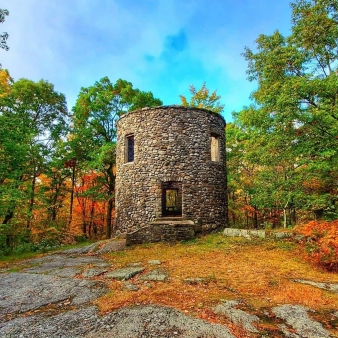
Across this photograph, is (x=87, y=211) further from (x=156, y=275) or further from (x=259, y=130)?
(x=156, y=275)

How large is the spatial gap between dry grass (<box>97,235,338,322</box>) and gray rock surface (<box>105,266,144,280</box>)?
0.25m

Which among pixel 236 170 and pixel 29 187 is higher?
pixel 236 170

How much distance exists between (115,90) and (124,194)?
8065 millimetres

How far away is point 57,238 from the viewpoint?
14414 mm

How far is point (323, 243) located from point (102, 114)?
44.0 feet

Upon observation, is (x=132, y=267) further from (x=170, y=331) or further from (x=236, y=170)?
(x=236, y=170)

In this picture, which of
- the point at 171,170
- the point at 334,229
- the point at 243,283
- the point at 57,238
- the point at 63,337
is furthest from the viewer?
the point at 57,238

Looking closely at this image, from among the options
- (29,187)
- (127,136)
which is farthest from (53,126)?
(127,136)

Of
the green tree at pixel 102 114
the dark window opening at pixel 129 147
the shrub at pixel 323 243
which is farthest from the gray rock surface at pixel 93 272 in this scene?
the green tree at pixel 102 114

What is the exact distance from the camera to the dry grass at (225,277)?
4039 mm

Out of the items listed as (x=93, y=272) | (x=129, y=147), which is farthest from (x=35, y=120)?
(x=93, y=272)

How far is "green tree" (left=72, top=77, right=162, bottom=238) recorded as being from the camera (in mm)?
15414

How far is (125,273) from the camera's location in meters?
5.73

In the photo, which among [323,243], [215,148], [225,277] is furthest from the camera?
[215,148]
